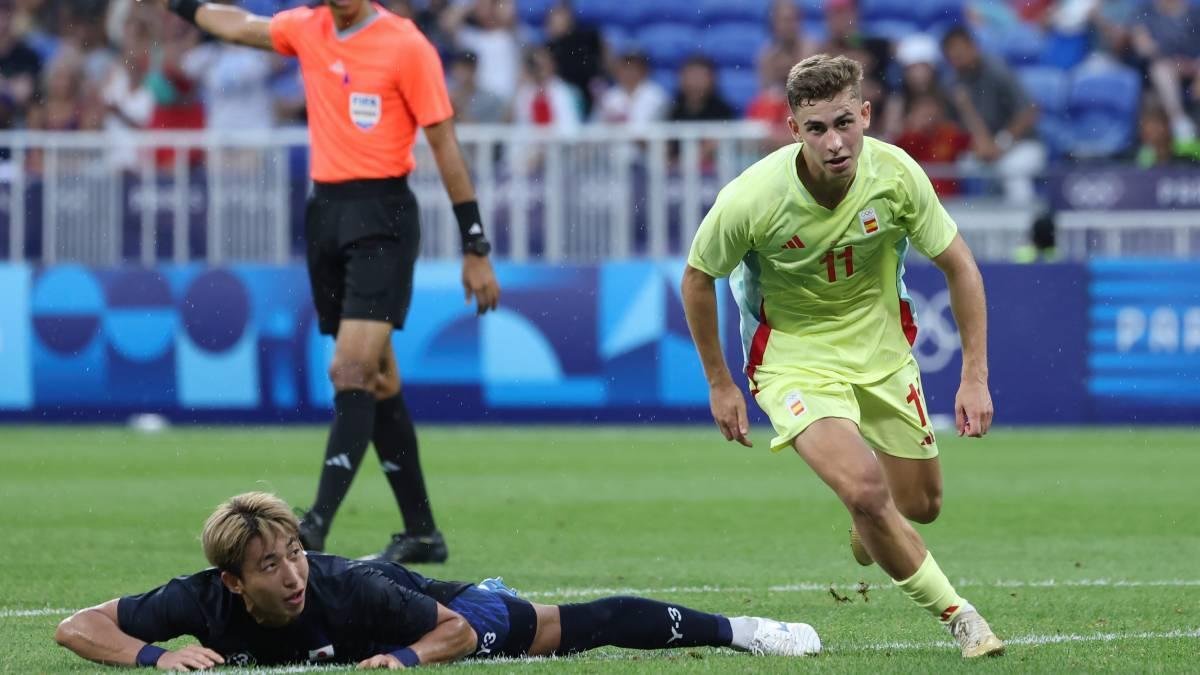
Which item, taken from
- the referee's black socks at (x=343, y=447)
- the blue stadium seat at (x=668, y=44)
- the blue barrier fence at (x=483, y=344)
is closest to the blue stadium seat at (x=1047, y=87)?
the blue stadium seat at (x=668, y=44)

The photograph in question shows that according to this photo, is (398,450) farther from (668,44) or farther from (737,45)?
(668,44)

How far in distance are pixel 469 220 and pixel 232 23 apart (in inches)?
59.2

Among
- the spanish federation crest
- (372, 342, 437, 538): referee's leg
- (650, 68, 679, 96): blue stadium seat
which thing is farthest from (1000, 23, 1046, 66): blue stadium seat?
the spanish federation crest

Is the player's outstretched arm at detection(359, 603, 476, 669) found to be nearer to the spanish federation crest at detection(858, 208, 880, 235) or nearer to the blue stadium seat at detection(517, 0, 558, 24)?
the spanish federation crest at detection(858, 208, 880, 235)

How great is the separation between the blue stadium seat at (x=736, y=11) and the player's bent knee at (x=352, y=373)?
573 inches

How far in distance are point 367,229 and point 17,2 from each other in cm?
1429

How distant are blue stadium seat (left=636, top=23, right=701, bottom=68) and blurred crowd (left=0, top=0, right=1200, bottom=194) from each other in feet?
0.07

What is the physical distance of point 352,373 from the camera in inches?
351

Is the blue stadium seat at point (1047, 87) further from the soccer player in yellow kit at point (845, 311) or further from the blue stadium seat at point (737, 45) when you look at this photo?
the soccer player in yellow kit at point (845, 311)

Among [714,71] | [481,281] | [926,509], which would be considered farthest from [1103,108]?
[926,509]

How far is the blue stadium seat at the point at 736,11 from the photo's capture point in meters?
22.9

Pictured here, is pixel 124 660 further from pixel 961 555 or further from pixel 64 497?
pixel 64 497

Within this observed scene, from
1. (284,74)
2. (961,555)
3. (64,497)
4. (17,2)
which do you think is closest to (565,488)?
(64,497)

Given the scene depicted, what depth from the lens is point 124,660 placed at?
5.97 meters
